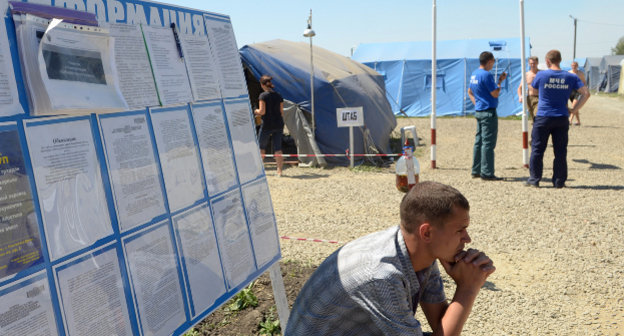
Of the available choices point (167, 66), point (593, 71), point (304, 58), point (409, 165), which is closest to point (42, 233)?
point (167, 66)

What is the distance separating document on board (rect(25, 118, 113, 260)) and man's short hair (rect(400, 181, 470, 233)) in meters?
1.20

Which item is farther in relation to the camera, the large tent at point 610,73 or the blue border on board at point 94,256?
the large tent at point 610,73

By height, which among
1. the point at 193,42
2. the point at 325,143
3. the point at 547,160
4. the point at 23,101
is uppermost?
the point at 193,42

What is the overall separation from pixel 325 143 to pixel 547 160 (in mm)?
4753

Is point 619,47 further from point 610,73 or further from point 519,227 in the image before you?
point 519,227

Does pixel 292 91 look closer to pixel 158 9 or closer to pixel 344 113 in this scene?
pixel 344 113

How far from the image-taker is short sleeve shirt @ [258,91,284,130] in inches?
379

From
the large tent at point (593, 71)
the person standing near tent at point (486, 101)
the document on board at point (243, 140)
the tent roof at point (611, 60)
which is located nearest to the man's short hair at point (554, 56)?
the person standing near tent at point (486, 101)

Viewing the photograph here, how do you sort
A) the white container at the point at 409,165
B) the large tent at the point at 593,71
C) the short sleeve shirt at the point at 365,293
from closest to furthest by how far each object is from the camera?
the short sleeve shirt at the point at 365,293 < the white container at the point at 409,165 < the large tent at the point at 593,71

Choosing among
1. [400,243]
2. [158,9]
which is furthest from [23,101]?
[400,243]

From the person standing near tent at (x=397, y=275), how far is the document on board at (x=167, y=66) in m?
1.10

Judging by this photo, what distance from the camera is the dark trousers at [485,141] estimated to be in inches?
337

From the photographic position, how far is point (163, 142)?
2451 millimetres

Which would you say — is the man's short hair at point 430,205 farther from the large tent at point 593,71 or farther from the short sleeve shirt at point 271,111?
the large tent at point 593,71
